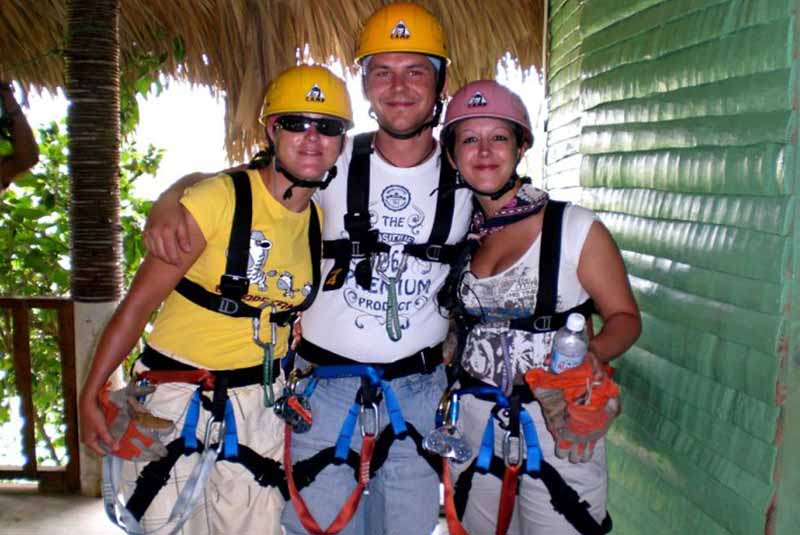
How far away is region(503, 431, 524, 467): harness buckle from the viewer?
2.49 meters

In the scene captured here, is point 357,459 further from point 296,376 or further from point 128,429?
point 128,429

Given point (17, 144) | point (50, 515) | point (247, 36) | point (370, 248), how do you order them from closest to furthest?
point (370, 248) → point (17, 144) → point (50, 515) → point (247, 36)

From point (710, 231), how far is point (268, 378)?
1585mm

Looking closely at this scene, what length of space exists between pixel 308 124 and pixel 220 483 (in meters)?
1.34

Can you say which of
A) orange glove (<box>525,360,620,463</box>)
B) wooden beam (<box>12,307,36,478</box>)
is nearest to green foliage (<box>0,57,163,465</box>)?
wooden beam (<box>12,307,36,478</box>)

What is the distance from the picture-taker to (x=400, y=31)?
9.62 feet

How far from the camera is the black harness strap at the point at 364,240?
2.77 meters

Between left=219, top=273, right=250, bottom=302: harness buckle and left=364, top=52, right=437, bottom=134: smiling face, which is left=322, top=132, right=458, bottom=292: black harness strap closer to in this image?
left=364, top=52, right=437, bottom=134: smiling face

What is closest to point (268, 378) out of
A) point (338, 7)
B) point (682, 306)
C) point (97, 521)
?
point (682, 306)

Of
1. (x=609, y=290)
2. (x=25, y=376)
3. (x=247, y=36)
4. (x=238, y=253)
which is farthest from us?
(x=247, y=36)

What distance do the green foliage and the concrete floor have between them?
2.09 meters

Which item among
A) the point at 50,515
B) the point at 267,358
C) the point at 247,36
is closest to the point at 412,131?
the point at 267,358

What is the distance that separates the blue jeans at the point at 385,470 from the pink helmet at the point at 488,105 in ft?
3.27

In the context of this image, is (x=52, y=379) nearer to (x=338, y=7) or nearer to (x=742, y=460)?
(x=338, y=7)
